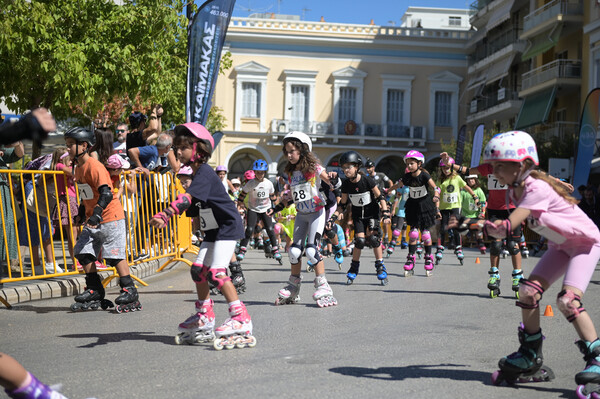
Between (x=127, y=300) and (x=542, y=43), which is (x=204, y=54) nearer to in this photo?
(x=127, y=300)

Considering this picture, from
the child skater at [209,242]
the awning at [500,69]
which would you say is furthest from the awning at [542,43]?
the child skater at [209,242]

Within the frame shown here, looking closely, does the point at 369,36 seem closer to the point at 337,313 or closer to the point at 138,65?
→ the point at 138,65

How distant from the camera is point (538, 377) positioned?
5.43 m

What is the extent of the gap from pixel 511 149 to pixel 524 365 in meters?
1.37

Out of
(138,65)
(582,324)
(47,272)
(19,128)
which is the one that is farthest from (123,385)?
(138,65)

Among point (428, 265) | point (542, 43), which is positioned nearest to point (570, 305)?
point (428, 265)

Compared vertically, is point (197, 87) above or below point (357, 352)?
above

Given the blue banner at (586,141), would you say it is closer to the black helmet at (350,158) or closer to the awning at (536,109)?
the black helmet at (350,158)

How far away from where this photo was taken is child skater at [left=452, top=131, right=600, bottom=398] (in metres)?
5.17

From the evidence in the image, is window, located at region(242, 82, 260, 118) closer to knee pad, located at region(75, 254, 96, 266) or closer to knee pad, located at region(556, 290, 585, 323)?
knee pad, located at region(75, 254, 96, 266)

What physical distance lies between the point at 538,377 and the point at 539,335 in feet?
0.89

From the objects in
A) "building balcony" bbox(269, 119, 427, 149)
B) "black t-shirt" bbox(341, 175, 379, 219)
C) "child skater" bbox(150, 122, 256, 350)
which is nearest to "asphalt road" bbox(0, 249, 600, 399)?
"child skater" bbox(150, 122, 256, 350)

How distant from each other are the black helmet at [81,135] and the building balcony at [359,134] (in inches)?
1651

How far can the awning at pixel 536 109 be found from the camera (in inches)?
1416
